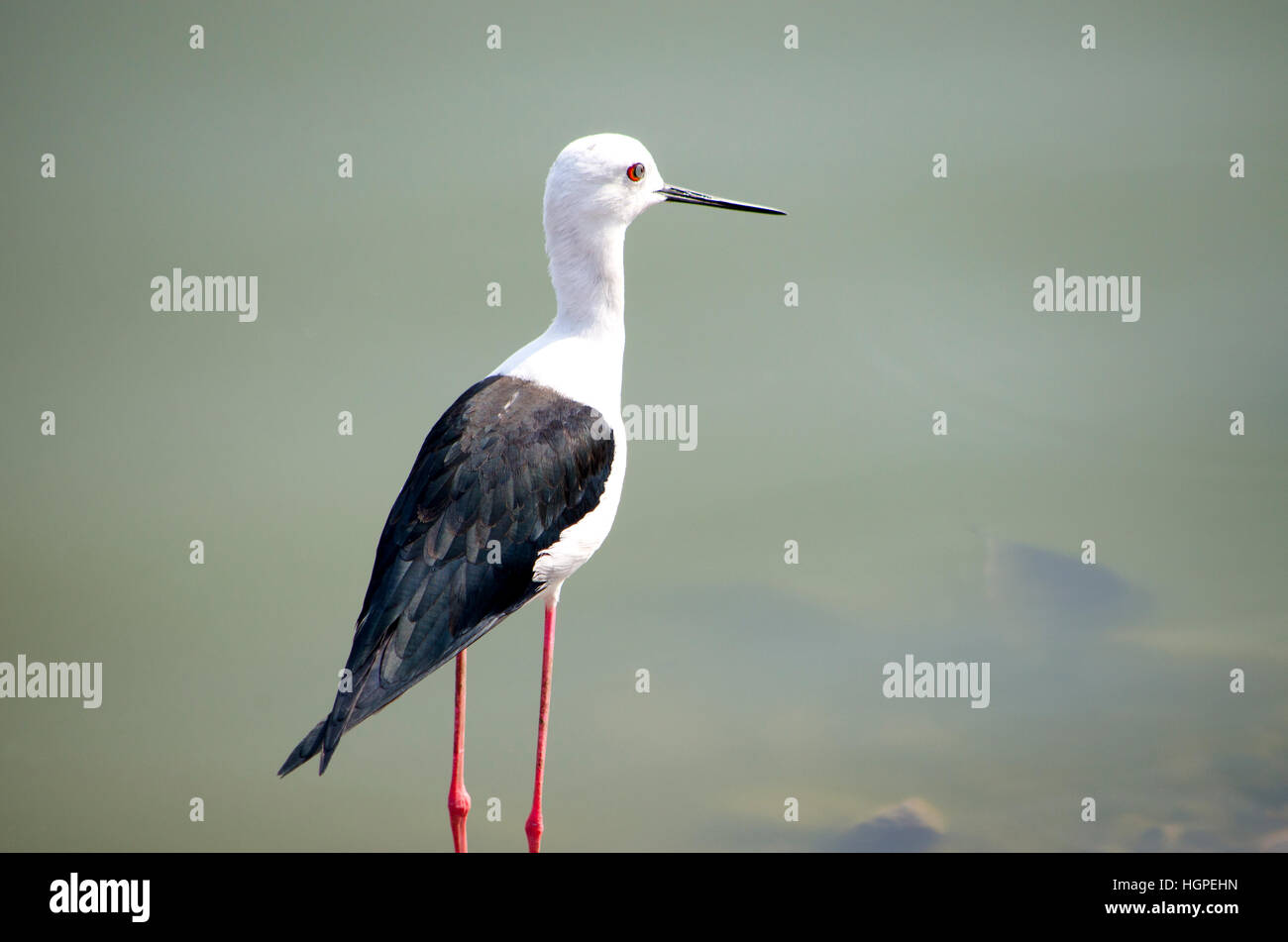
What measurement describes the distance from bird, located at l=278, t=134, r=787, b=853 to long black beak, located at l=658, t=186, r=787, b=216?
0.01 m

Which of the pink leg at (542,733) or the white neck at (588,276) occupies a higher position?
the white neck at (588,276)

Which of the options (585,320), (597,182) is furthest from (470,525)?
(597,182)

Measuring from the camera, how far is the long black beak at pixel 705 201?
24.0ft

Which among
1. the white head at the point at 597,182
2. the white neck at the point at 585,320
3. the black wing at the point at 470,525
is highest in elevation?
the white head at the point at 597,182

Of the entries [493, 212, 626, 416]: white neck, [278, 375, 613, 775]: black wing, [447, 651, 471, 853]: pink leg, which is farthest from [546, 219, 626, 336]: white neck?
[447, 651, 471, 853]: pink leg

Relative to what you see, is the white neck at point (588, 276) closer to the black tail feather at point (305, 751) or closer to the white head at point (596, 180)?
the white head at point (596, 180)

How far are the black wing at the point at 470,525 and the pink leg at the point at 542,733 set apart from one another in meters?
0.31

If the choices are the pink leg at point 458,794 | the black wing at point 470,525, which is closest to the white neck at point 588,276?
the black wing at point 470,525

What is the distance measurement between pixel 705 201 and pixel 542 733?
2.42m

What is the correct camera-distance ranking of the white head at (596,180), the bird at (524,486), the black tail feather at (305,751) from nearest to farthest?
1. the black tail feather at (305,751)
2. the bird at (524,486)
3. the white head at (596,180)

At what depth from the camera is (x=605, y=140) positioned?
23.0 feet

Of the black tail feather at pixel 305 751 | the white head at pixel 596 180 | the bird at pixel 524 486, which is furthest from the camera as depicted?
the white head at pixel 596 180
